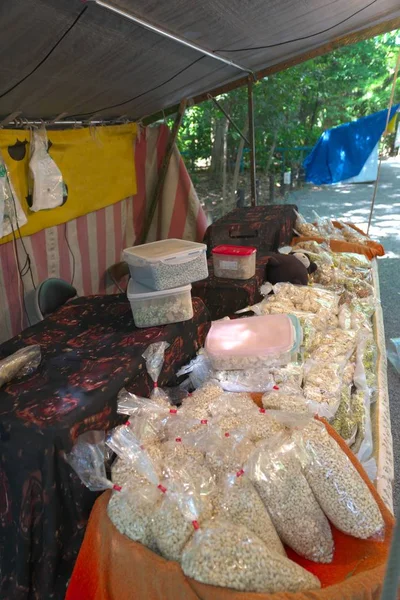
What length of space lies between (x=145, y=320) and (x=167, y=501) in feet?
2.61

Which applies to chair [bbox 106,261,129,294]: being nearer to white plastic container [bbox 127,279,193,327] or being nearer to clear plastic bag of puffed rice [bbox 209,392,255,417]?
white plastic container [bbox 127,279,193,327]

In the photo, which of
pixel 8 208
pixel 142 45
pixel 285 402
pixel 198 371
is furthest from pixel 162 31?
pixel 285 402

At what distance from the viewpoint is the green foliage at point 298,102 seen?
859cm

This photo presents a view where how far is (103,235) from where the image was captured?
13.5 ft

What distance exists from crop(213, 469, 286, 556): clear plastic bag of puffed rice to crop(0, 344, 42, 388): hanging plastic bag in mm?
715

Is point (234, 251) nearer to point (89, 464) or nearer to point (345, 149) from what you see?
point (89, 464)

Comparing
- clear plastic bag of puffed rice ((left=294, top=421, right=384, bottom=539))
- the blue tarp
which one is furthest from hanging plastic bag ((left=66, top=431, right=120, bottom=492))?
the blue tarp

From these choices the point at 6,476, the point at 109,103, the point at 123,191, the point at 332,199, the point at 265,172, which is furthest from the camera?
the point at 265,172

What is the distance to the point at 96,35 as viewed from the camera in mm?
2281

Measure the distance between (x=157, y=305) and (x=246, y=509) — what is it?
2.82 ft

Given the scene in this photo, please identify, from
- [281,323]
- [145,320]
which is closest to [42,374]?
[145,320]

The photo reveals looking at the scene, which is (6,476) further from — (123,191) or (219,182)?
(219,182)

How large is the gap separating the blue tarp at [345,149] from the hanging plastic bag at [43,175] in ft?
19.0

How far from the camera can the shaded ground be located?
3.13m
